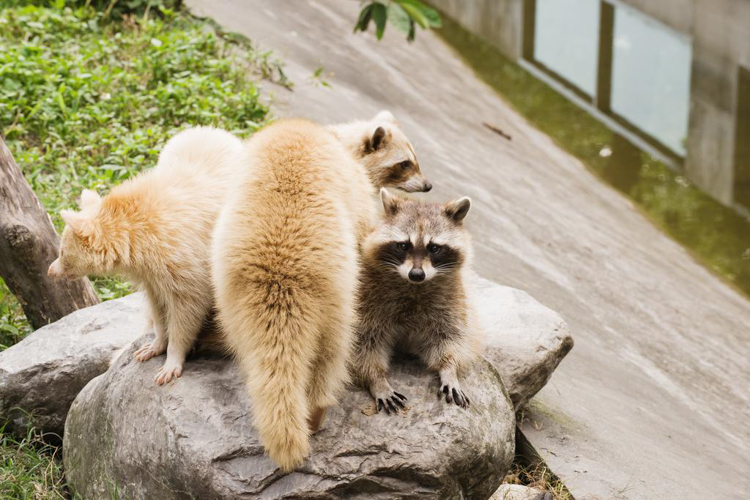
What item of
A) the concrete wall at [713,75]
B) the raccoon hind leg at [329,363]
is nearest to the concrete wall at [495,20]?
the concrete wall at [713,75]

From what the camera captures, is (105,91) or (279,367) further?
(105,91)

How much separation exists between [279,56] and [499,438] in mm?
7273

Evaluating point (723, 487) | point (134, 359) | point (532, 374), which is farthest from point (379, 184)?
point (723, 487)

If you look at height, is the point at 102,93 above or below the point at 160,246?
below

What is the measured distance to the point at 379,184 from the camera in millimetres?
5605

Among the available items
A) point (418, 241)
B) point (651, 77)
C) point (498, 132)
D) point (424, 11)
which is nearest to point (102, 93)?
point (424, 11)

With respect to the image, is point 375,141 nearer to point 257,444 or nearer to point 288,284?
point 288,284

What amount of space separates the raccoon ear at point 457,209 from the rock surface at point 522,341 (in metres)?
0.98

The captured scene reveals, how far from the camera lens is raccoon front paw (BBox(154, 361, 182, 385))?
4016 mm

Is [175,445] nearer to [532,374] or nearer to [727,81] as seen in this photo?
[532,374]

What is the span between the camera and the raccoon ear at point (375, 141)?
18.0 ft

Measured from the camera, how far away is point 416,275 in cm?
409

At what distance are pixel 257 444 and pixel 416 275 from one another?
1.04m

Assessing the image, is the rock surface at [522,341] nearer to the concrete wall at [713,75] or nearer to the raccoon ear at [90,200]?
the raccoon ear at [90,200]
